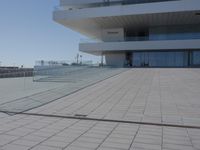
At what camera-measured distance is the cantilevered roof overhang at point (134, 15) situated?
38188 mm

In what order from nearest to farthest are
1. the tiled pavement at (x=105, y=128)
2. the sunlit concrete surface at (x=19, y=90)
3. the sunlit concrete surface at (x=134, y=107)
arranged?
1. the tiled pavement at (x=105, y=128)
2. the sunlit concrete surface at (x=134, y=107)
3. the sunlit concrete surface at (x=19, y=90)

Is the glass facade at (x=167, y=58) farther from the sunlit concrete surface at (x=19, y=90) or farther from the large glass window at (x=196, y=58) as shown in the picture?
the sunlit concrete surface at (x=19, y=90)

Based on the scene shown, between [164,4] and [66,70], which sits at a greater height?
[164,4]

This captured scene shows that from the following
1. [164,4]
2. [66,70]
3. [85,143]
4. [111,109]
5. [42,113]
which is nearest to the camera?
[85,143]

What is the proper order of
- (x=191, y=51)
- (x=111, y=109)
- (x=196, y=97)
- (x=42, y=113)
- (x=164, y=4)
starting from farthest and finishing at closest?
(x=191, y=51)
(x=164, y=4)
(x=196, y=97)
(x=111, y=109)
(x=42, y=113)

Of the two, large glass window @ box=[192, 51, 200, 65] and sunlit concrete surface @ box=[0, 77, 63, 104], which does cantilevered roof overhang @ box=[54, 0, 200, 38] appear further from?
sunlit concrete surface @ box=[0, 77, 63, 104]

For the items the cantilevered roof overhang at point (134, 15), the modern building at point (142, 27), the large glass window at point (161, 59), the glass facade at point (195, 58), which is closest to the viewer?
the cantilevered roof overhang at point (134, 15)

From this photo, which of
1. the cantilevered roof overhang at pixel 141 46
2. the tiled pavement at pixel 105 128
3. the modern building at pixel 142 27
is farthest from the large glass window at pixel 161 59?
the tiled pavement at pixel 105 128

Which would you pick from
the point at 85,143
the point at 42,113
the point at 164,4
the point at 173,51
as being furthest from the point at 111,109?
the point at 173,51

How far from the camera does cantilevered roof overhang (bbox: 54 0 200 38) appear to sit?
125 ft

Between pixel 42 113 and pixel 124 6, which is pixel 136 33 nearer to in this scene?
pixel 124 6

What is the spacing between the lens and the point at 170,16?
40812 mm

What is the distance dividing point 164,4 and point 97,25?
43.3 ft

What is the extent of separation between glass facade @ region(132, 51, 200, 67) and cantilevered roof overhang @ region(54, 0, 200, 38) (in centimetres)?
499
